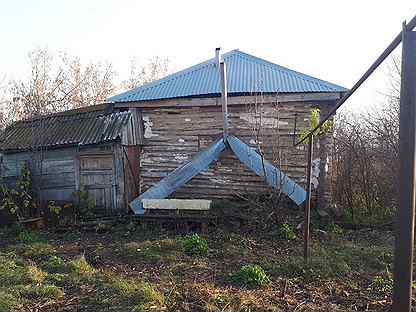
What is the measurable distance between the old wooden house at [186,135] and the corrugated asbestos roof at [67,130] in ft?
0.14

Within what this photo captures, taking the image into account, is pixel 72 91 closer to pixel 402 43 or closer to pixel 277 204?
pixel 277 204

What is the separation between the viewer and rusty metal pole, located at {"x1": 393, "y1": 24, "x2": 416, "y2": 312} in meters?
2.49

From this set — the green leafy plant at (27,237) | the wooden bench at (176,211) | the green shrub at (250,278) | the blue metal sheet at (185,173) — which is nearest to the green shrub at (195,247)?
the green shrub at (250,278)

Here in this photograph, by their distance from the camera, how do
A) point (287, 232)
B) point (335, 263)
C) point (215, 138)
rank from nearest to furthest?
point (335, 263), point (287, 232), point (215, 138)

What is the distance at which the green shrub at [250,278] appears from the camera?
5.61 m

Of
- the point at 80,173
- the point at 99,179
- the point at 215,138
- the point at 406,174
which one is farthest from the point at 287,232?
the point at 80,173

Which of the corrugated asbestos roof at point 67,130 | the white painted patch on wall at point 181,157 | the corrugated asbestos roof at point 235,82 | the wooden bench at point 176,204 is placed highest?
the corrugated asbestos roof at point 235,82

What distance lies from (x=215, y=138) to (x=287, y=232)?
389 cm

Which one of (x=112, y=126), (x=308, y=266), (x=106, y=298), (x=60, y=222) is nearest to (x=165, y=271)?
(x=106, y=298)

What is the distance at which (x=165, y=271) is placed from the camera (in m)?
6.32

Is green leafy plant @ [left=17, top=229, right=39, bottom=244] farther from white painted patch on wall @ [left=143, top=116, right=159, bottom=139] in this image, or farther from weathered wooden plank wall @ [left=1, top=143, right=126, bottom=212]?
white painted patch on wall @ [left=143, top=116, right=159, bottom=139]

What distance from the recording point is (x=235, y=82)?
39.0ft

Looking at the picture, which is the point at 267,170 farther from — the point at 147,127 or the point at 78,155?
the point at 78,155

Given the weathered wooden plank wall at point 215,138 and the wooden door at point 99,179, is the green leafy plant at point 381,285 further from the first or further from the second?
the wooden door at point 99,179
